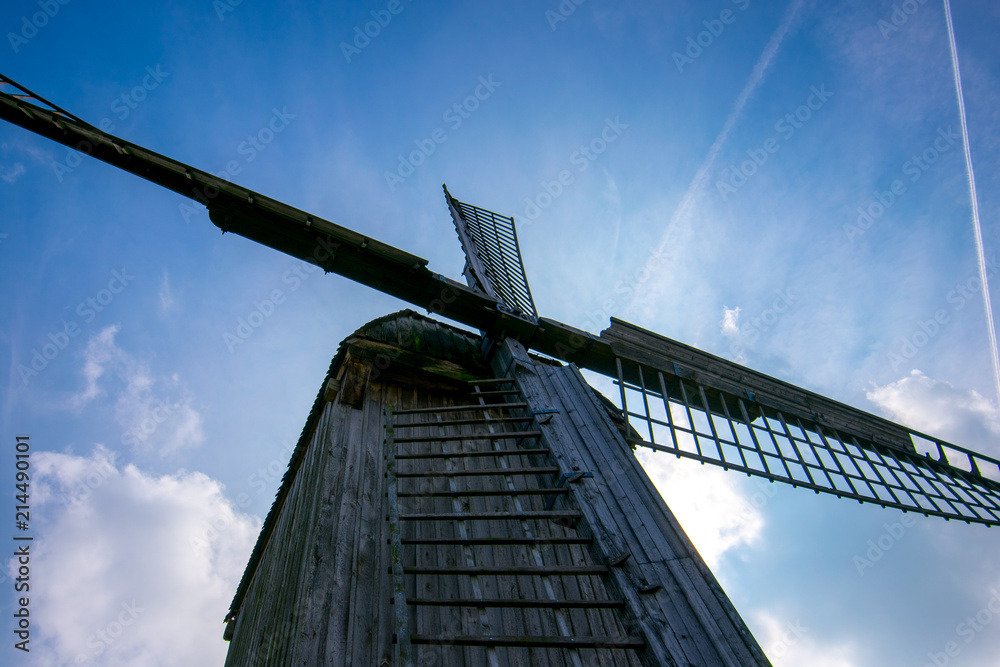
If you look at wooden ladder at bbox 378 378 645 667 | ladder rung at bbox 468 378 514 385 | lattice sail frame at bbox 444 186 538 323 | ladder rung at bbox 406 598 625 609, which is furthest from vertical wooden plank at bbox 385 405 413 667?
lattice sail frame at bbox 444 186 538 323

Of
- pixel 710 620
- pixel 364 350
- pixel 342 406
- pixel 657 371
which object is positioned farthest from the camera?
pixel 657 371

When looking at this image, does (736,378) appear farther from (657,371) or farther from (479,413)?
(479,413)

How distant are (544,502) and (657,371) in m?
3.00

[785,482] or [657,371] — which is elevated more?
[657,371]

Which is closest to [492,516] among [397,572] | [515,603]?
[515,603]

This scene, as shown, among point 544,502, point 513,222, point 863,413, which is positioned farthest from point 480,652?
point 513,222

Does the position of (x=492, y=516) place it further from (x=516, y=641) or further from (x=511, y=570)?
(x=516, y=641)

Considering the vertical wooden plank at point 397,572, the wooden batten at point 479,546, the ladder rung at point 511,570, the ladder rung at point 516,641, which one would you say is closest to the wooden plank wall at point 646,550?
the wooden batten at point 479,546

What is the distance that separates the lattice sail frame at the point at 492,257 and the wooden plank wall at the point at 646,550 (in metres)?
2.19

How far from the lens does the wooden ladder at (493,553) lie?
313 centimetres

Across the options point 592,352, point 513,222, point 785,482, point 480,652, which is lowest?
point 480,652

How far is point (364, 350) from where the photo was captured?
5.63m

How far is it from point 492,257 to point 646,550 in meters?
5.88

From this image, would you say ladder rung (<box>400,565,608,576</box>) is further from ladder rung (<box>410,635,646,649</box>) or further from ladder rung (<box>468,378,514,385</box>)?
ladder rung (<box>468,378,514,385</box>)
